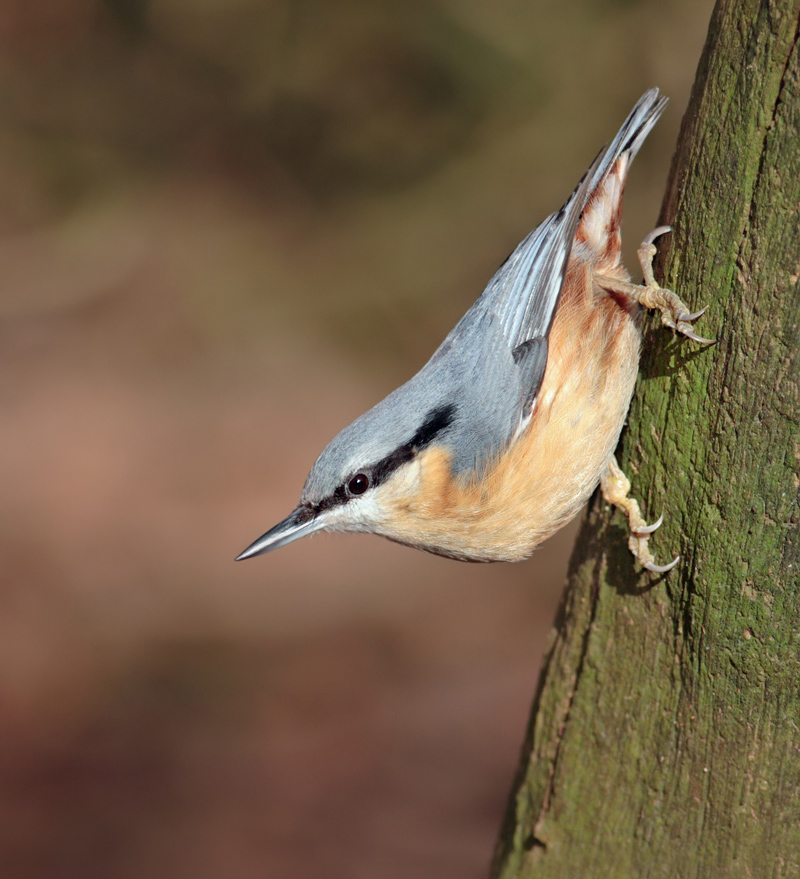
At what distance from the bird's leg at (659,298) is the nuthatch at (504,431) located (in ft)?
0.05

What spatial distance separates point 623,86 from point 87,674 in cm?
438

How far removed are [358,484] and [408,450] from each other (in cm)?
15

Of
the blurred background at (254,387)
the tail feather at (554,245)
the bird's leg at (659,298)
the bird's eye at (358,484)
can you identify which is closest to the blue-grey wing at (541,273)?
the tail feather at (554,245)

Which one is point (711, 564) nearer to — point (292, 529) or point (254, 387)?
point (292, 529)

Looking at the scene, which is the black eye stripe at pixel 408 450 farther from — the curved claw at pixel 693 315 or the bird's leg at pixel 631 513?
the curved claw at pixel 693 315

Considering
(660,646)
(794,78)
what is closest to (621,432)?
(660,646)

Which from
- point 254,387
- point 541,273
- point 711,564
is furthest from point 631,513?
point 254,387

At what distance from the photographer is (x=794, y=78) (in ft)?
4.59

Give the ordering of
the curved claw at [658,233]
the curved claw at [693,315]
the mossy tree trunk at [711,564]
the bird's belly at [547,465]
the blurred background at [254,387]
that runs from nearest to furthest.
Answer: the mossy tree trunk at [711,564], the curved claw at [693,315], the curved claw at [658,233], the bird's belly at [547,465], the blurred background at [254,387]

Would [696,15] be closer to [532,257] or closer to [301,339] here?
[532,257]

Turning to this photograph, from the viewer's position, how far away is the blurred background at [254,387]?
459cm

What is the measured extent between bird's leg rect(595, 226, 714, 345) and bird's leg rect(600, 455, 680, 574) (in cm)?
38

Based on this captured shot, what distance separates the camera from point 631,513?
1.88 m

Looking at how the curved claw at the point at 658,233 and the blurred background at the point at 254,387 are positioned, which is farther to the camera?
the blurred background at the point at 254,387
